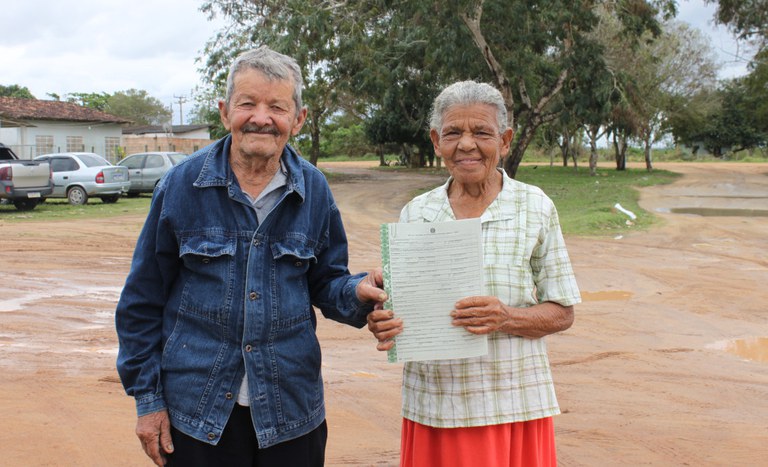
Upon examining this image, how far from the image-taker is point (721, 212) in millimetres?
18531

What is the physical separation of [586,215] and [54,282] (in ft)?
37.2

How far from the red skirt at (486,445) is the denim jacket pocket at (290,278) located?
0.59 m

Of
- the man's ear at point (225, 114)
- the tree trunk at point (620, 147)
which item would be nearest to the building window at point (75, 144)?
the tree trunk at point (620, 147)

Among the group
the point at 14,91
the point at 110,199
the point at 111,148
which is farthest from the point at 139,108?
the point at 110,199

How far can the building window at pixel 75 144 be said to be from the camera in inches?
1415

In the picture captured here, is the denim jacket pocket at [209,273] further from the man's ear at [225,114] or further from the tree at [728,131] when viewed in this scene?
the tree at [728,131]

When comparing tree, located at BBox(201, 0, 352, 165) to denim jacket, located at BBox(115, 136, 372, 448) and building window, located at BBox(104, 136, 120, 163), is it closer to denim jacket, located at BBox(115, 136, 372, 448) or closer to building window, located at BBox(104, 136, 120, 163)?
building window, located at BBox(104, 136, 120, 163)

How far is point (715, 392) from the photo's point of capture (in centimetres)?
556

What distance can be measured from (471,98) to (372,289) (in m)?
0.78

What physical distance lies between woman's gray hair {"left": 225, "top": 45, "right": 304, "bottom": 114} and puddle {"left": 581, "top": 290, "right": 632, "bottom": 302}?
23.2ft

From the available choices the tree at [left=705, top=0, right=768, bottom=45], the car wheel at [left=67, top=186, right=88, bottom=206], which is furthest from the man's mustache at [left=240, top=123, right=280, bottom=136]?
the tree at [left=705, top=0, right=768, bottom=45]

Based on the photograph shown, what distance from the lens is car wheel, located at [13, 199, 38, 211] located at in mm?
18266

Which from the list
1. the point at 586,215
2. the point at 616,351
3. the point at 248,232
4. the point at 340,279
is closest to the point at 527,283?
the point at 340,279

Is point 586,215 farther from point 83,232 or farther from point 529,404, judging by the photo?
point 529,404
